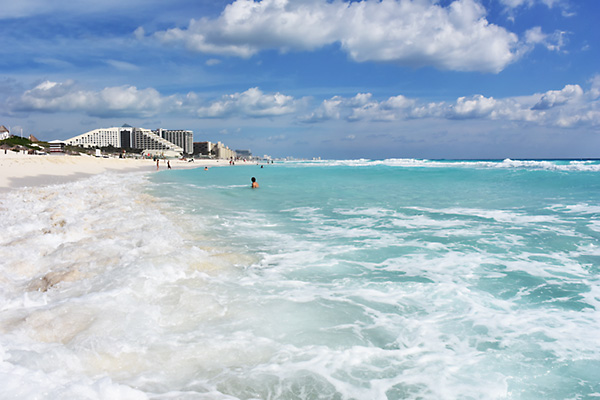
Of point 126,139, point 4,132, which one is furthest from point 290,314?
point 126,139

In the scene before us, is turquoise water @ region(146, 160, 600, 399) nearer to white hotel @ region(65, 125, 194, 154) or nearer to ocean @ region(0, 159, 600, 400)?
ocean @ region(0, 159, 600, 400)

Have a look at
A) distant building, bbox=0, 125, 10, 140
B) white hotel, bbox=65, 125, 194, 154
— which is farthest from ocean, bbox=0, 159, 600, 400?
white hotel, bbox=65, 125, 194, 154

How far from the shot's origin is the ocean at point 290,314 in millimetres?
3197

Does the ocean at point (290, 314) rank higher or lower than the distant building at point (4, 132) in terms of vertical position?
lower

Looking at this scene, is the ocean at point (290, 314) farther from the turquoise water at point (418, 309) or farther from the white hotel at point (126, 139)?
the white hotel at point (126, 139)

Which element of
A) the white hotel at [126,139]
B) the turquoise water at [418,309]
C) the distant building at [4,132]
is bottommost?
the turquoise water at [418,309]

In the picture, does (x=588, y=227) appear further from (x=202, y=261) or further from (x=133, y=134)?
(x=133, y=134)

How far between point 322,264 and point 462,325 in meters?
2.92

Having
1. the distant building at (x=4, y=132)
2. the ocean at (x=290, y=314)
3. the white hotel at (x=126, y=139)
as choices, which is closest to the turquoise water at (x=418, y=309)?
the ocean at (x=290, y=314)

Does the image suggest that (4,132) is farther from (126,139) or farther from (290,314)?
(290,314)

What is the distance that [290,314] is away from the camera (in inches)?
183

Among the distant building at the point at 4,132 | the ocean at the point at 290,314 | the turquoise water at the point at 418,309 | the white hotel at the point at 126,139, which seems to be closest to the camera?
the ocean at the point at 290,314

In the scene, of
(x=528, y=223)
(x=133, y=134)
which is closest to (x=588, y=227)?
(x=528, y=223)

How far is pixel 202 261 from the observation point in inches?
253
